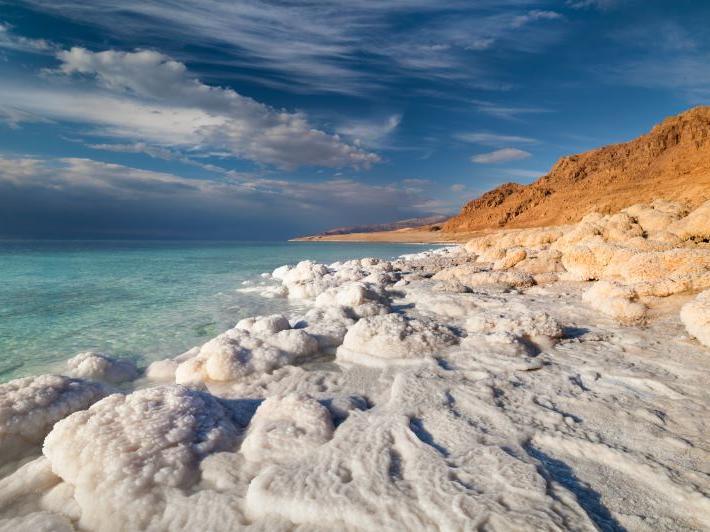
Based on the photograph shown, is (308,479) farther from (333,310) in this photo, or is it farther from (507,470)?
(333,310)

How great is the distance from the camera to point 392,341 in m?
4.94

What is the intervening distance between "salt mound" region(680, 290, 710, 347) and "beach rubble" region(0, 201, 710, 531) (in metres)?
0.02

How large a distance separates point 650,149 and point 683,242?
8245 centimetres

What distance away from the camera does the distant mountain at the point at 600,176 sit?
58.5m

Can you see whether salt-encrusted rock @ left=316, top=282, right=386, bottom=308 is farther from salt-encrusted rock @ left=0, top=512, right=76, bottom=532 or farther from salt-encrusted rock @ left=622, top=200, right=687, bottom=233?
salt-encrusted rock @ left=622, top=200, right=687, bottom=233

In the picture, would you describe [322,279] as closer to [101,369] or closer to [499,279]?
[499,279]

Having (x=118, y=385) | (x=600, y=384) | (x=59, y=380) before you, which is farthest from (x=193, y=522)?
(x=600, y=384)

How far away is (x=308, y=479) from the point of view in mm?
2330

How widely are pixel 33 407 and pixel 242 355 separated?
6.60 ft

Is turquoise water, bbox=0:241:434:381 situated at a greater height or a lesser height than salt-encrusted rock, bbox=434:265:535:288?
lesser

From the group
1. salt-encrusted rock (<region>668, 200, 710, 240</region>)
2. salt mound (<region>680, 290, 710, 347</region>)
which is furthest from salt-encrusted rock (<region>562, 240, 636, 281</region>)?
salt mound (<region>680, 290, 710, 347</region>)

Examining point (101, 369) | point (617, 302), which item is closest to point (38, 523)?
point (101, 369)

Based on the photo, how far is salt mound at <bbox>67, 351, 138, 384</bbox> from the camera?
4.71 m

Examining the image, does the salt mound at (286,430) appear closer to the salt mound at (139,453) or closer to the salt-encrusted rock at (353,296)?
the salt mound at (139,453)
